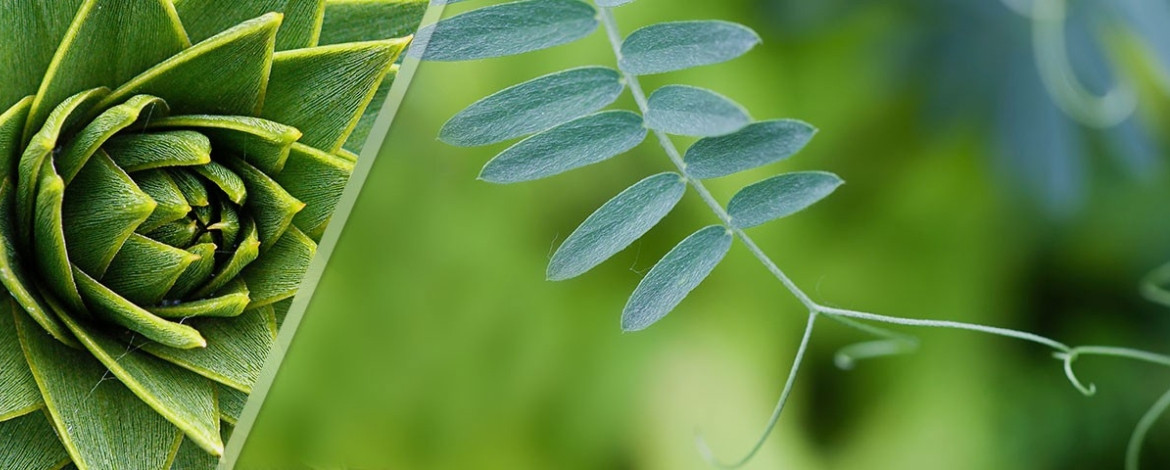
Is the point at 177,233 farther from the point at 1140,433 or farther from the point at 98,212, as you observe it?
the point at 1140,433

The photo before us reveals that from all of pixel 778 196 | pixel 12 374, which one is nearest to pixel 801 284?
pixel 778 196

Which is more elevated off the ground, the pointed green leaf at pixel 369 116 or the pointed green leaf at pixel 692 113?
the pointed green leaf at pixel 692 113

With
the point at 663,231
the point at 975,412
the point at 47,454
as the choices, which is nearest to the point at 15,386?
the point at 47,454

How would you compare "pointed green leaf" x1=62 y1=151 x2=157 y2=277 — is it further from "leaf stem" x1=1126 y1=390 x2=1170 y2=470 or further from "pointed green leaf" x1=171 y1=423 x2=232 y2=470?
"leaf stem" x1=1126 y1=390 x2=1170 y2=470

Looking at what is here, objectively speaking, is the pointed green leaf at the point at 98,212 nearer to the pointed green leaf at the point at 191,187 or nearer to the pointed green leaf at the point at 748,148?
the pointed green leaf at the point at 191,187

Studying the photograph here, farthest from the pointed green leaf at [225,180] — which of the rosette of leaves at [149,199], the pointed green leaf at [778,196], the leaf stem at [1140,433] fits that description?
the leaf stem at [1140,433]
